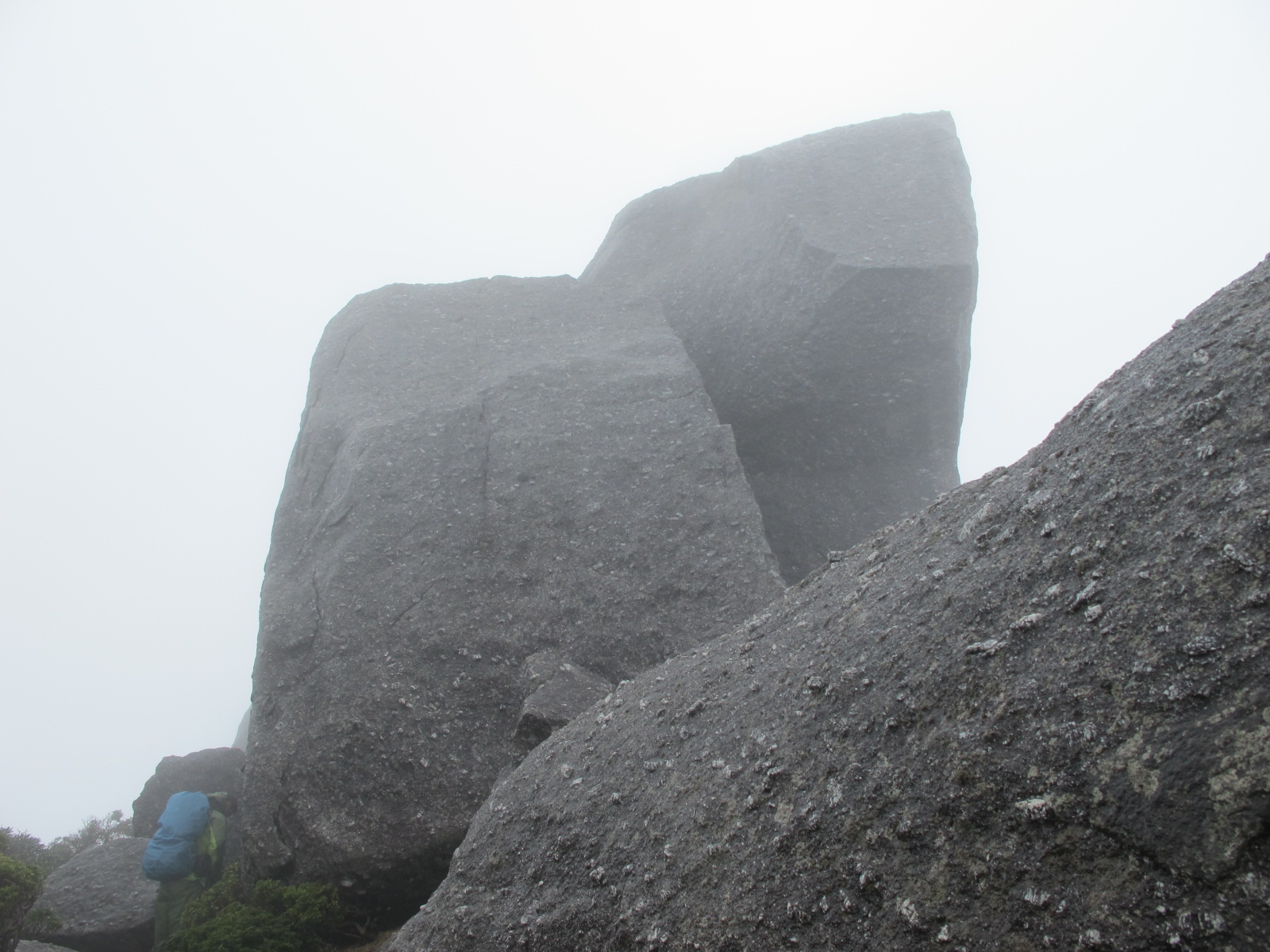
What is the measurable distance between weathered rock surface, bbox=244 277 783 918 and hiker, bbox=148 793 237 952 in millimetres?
1981

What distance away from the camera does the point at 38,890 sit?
7.10m

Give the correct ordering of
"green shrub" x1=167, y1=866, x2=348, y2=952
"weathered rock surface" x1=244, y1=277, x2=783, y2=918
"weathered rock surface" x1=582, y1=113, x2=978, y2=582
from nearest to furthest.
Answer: "green shrub" x1=167, y1=866, x2=348, y2=952 → "weathered rock surface" x1=244, y1=277, x2=783, y2=918 → "weathered rock surface" x1=582, y1=113, x2=978, y2=582

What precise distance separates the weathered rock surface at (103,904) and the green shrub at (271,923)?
2668 mm

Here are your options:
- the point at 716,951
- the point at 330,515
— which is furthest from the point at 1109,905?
the point at 330,515

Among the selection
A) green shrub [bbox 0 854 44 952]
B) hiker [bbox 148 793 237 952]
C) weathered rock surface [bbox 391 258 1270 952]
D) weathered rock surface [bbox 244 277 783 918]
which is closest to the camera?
weathered rock surface [bbox 391 258 1270 952]

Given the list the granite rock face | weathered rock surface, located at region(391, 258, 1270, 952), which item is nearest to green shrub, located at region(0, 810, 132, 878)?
the granite rock face

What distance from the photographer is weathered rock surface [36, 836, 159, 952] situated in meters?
8.64

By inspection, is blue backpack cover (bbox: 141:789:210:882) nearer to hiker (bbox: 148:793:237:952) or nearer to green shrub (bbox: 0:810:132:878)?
hiker (bbox: 148:793:237:952)

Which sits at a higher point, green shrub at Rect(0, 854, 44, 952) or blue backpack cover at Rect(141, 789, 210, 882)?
green shrub at Rect(0, 854, 44, 952)

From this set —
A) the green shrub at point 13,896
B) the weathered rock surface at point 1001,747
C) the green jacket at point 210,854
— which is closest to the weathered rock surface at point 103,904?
the green jacket at point 210,854

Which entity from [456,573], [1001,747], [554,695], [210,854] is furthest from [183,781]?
[1001,747]

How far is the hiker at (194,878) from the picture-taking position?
328 inches

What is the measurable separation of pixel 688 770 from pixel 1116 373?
240cm

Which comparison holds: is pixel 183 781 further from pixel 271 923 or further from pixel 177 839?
pixel 271 923
